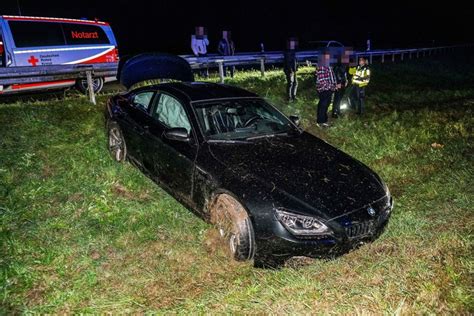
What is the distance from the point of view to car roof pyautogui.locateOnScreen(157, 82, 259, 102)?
4.89m

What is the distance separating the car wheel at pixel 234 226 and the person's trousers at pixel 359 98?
6.50 meters

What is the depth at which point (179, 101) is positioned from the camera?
15.9ft

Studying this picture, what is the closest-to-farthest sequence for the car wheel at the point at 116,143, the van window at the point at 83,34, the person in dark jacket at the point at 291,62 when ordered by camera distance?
the car wheel at the point at 116,143
the person in dark jacket at the point at 291,62
the van window at the point at 83,34

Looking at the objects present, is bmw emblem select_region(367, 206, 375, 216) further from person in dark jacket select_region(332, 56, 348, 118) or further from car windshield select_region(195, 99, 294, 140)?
person in dark jacket select_region(332, 56, 348, 118)

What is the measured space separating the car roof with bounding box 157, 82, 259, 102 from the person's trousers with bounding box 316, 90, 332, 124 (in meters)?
3.40

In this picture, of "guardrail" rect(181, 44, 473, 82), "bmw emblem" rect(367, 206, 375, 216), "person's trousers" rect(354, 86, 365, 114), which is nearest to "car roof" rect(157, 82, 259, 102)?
"bmw emblem" rect(367, 206, 375, 216)

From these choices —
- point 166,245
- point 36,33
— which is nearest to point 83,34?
point 36,33

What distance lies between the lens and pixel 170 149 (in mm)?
4613

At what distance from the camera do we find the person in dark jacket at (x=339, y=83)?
28.4ft

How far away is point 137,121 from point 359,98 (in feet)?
19.9

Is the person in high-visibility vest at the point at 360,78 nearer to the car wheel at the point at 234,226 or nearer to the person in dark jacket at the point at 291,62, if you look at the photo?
the person in dark jacket at the point at 291,62

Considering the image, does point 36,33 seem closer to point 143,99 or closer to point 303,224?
point 143,99

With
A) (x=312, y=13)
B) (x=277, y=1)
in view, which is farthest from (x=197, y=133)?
(x=312, y=13)

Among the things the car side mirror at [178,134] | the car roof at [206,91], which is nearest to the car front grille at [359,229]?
the car side mirror at [178,134]
